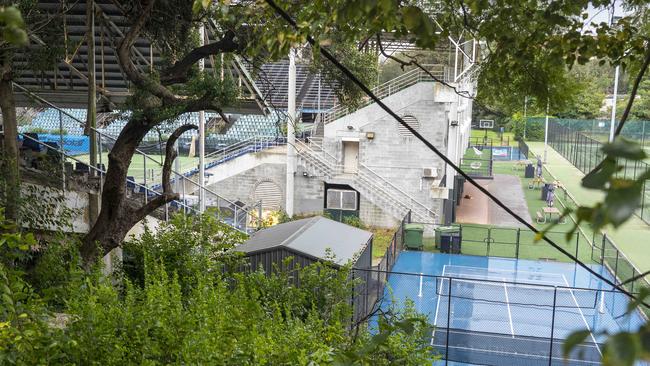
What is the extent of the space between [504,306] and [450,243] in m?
6.89

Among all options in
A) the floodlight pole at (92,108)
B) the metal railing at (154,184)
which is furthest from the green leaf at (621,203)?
the floodlight pole at (92,108)

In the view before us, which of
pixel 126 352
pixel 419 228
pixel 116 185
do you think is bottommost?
pixel 419 228

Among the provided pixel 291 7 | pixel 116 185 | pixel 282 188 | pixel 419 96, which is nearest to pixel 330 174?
pixel 282 188

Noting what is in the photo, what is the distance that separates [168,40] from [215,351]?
9361 mm

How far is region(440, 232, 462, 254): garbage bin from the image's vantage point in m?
25.5

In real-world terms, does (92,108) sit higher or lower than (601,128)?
higher

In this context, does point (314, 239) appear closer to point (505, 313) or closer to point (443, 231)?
point (505, 313)

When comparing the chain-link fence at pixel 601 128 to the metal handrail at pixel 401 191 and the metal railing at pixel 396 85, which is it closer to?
the metal railing at pixel 396 85

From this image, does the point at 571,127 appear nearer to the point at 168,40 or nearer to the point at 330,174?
the point at 330,174

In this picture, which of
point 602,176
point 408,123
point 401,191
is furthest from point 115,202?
point 408,123

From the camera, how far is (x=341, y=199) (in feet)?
102

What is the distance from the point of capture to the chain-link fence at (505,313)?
1466 cm

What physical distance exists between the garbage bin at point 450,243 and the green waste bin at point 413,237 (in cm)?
82

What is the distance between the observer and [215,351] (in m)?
6.04
